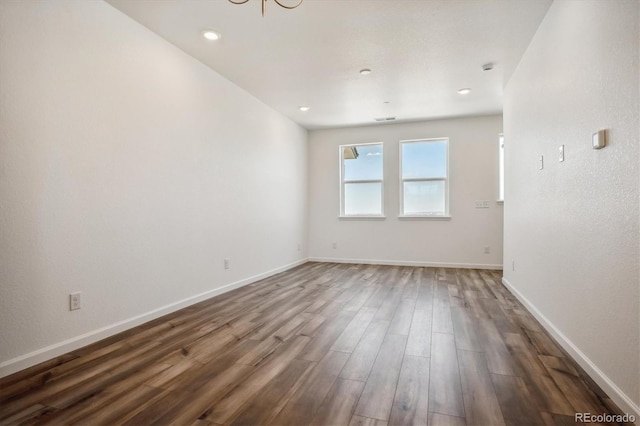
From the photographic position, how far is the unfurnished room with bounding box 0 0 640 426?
162 cm

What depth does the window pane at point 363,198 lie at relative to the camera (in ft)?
20.4

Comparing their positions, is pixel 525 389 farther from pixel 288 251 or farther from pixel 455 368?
pixel 288 251

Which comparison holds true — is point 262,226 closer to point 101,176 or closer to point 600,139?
point 101,176

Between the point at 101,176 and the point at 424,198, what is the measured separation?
16.1 feet

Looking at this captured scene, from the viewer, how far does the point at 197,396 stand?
1.68 meters

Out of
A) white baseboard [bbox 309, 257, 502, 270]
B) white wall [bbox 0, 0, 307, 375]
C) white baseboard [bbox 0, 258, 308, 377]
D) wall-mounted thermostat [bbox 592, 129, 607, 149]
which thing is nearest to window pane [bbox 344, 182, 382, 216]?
white baseboard [bbox 309, 257, 502, 270]

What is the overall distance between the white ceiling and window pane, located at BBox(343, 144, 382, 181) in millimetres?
1545

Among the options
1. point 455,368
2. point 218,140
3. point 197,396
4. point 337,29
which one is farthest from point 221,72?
point 455,368

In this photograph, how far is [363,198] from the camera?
20.6 ft

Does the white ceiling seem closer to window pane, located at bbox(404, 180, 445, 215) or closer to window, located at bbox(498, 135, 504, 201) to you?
window, located at bbox(498, 135, 504, 201)

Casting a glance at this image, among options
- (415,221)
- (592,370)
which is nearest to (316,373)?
(592,370)

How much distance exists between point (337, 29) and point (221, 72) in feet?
5.10

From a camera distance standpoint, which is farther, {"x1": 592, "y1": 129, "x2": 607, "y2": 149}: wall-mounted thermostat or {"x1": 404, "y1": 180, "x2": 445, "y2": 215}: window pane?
{"x1": 404, "y1": 180, "x2": 445, "y2": 215}: window pane

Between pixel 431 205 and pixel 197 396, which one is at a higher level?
pixel 431 205
